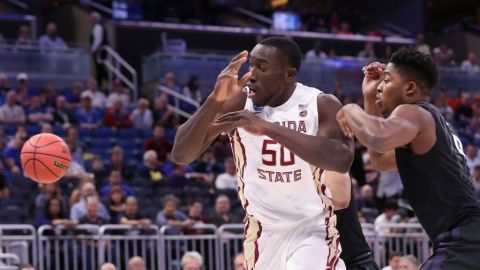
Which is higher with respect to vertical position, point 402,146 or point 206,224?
point 402,146

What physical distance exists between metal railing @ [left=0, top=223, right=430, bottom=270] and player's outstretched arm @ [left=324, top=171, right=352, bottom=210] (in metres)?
6.37

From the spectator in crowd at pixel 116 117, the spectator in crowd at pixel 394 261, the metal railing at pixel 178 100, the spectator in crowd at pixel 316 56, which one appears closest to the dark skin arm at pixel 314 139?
the spectator in crowd at pixel 394 261

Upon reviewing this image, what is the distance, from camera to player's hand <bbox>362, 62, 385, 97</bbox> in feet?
20.2

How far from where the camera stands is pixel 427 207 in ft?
18.5

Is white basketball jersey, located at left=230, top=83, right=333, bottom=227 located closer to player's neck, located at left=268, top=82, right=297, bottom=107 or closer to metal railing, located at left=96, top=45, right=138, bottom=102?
player's neck, located at left=268, top=82, right=297, bottom=107

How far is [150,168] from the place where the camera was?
16641mm

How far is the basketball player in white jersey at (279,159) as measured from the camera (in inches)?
250

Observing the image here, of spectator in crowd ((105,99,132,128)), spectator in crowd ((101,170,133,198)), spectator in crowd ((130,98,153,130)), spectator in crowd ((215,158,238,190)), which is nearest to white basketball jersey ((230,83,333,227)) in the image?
spectator in crowd ((101,170,133,198))

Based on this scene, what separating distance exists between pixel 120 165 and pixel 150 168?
558 millimetres

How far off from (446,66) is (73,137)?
1270cm

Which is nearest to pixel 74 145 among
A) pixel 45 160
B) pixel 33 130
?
pixel 33 130

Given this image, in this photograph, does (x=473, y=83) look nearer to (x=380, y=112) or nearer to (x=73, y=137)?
(x=73, y=137)

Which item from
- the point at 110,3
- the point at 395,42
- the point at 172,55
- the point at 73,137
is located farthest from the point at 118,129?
the point at 395,42

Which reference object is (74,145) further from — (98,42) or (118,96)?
(98,42)
